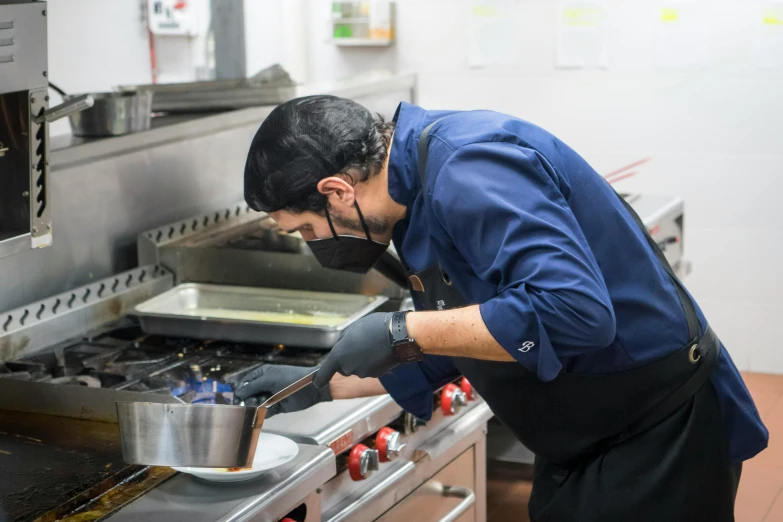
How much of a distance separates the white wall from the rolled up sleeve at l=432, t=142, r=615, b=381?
2.92 metres

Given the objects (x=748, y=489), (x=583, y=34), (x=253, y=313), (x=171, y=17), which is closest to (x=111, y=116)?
(x=253, y=313)

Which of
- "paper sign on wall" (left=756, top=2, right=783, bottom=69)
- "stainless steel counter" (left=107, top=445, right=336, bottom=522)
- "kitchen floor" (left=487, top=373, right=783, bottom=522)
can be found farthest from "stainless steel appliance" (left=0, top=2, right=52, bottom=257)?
"paper sign on wall" (left=756, top=2, right=783, bottom=69)

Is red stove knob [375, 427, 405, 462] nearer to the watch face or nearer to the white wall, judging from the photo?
the watch face

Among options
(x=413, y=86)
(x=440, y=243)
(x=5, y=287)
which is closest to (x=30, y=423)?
(x=5, y=287)

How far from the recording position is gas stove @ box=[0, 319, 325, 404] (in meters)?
1.74

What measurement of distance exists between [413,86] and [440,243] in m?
2.20

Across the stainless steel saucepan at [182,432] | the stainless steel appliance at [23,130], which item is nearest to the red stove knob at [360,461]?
the stainless steel saucepan at [182,432]

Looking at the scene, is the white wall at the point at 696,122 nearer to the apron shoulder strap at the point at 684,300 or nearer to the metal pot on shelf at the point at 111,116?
the metal pot on shelf at the point at 111,116

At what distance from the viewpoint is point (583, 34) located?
4098mm

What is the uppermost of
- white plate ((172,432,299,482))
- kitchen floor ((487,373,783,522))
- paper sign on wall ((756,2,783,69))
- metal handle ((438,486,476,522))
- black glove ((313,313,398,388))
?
paper sign on wall ((756,2,783,69))

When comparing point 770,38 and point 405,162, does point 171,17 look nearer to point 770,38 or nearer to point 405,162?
point 770,38

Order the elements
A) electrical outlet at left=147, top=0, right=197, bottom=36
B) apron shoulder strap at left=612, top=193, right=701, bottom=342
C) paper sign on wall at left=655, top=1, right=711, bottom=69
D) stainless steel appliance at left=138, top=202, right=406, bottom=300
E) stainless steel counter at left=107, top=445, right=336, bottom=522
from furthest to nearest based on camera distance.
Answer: electrical outlet at left=147, top=0, right=197, bottom=36
paper sign on wall at left=655, top=1, right=711, bottom=69
stainless steel appliance at left=138, top=202, right=406, bottom=300
apron shoulder strap at left=612, top=193, right=701, bottom=342
stainless steel counter at left=107, top=445, right=336, bottom=522

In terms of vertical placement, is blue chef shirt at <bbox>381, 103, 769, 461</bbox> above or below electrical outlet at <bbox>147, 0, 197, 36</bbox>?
below

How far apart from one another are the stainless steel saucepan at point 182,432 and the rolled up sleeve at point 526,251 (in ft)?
1.26
